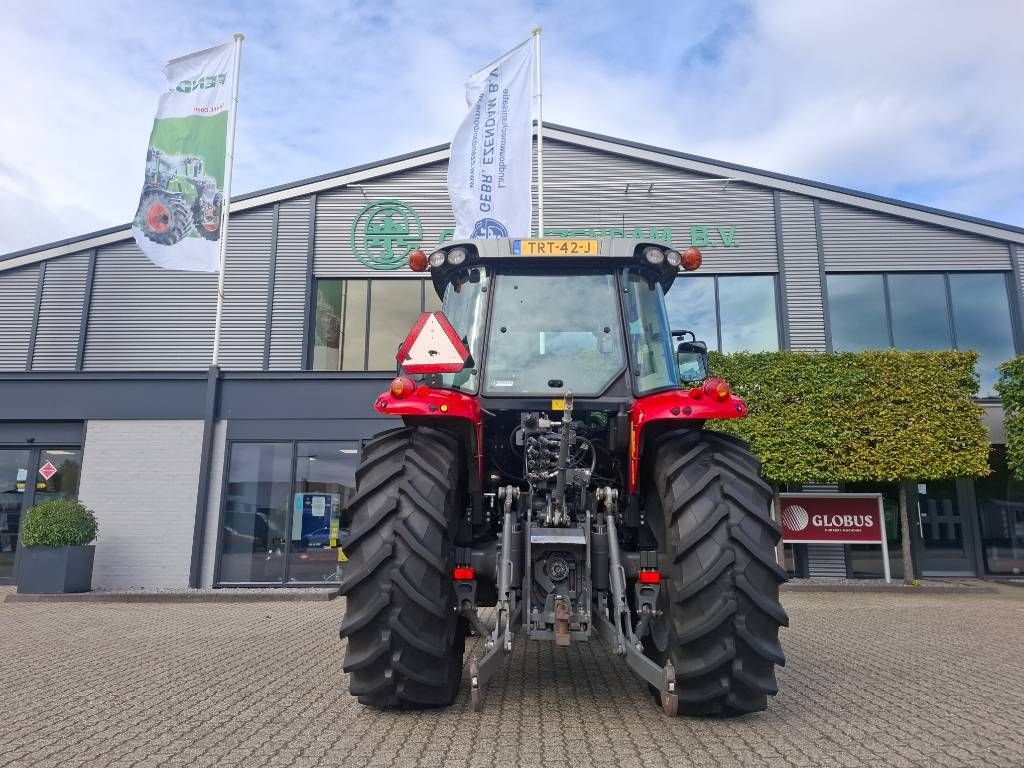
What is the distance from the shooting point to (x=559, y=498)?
146 inches

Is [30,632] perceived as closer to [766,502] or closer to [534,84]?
[766,502]

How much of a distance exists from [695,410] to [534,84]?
11090 millimetres

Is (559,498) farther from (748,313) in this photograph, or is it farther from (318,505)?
(748,313)

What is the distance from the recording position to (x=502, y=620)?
342cm

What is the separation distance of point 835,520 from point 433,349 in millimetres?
11811

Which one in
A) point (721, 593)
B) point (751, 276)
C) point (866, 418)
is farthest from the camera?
point (751, 276)

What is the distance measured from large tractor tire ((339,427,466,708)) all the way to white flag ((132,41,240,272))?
10.4 metres

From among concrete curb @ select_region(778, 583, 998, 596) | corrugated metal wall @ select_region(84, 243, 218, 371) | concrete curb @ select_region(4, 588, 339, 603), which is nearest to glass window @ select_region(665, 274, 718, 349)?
concrete curb @ select_region(778, 583, 998, 596)

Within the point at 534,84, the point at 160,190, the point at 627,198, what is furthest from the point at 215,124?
the point at 627,198

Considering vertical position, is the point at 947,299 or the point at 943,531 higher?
the point at 947,299

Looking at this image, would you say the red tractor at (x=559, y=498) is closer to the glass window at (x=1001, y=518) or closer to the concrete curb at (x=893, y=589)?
the concrete curb at (x=893, y=589)

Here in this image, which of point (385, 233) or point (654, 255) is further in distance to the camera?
point (385, 233)

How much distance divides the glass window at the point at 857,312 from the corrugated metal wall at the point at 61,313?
1559 cm

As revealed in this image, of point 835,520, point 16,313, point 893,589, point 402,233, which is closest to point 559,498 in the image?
point 893,589
